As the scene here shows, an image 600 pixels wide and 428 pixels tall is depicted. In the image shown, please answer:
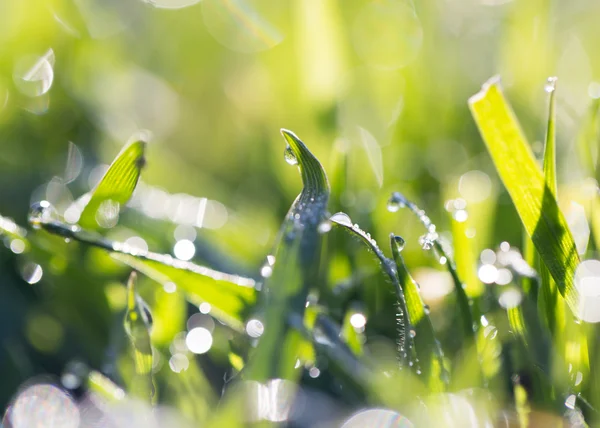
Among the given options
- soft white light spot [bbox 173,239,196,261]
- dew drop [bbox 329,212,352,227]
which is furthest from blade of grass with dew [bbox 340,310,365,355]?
soft white light spot [bbox 173,239,196,261]

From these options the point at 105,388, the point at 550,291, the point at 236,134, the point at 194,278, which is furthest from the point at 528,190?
the point at 236,134

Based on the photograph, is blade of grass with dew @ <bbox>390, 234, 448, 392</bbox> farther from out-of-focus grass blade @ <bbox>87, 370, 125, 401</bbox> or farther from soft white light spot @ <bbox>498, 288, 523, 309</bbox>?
out-of-focus grass blade @ <bbox>87, 370, 125, 401</bbox>

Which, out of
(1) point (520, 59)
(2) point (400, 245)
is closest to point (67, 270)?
(2) point (400, 245)

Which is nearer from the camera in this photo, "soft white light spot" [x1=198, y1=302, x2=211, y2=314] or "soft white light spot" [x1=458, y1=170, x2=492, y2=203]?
"soft white light spot" [x1=198, y1=302, x2=211, y2=314]

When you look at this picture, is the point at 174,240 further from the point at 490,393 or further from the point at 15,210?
the point at 490,393

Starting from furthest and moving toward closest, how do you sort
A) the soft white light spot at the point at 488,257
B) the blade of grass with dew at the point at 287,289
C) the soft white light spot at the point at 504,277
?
the soft white light spot at the point at 488,257, the soft white light spot at the point at 504,277, the blade of grass with dew at the point at 287,289

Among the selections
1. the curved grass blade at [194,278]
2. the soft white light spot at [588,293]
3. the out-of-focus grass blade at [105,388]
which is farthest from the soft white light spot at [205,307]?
the soft white light spot at [588,293]

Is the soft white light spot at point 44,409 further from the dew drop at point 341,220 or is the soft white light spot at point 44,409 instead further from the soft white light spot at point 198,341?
the dew drop at point 341,220
